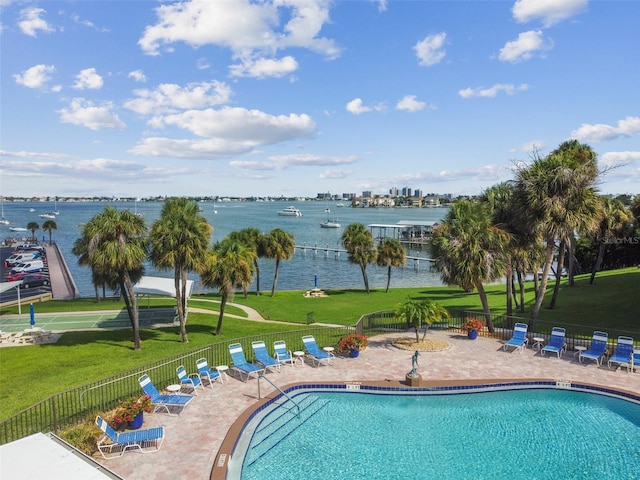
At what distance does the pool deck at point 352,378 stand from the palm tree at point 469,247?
3.50 m

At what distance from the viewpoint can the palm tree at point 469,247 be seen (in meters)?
21.8

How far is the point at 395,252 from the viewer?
160 ft

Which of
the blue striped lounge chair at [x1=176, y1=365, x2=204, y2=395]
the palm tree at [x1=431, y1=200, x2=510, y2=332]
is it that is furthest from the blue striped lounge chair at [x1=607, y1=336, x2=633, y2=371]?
the blue striped lounge chair at [x1=176, y1=365, x2=204, y2=395]

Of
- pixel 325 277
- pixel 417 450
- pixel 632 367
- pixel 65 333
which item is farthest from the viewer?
pixel 325 277

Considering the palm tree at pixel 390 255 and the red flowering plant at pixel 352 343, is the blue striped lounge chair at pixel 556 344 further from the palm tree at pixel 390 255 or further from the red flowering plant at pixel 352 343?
the palm tree at pixel 390 255

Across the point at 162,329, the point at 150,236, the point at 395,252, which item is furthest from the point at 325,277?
the point at 150,236

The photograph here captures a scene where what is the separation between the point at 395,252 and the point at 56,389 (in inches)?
1471

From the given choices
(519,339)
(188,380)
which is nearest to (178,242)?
(188,380)

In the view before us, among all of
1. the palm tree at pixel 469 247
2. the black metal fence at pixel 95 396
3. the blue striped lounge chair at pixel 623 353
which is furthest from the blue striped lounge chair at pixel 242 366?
the blue striped lounge chair at pixel 623 353

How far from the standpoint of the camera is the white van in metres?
54.6

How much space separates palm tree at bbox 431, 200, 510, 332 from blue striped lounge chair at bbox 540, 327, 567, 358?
375 cm

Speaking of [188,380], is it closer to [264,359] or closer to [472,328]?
[264,359]

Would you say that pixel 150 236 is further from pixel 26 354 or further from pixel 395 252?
pixel 395 252

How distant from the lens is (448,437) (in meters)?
13.4
